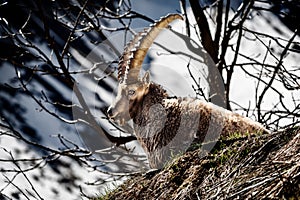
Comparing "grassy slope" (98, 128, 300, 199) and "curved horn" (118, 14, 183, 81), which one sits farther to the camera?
"curved horn" (118, 14, 183, 81)

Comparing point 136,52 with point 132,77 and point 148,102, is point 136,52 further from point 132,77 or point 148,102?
point 148,102

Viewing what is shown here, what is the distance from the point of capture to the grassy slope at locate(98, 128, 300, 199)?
Result: 1750 millimetres

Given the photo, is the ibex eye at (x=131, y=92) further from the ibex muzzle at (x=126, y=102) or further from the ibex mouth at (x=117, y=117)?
the ibex mouth at (x=117, y=117)

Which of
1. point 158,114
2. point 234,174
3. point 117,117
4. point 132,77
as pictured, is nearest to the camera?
point 234,174

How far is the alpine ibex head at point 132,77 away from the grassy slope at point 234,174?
138 cm

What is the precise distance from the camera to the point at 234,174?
2.02 metres

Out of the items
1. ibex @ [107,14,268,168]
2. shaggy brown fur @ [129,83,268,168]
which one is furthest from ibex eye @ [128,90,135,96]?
shaggy brown fur @ [129,83,268,168]

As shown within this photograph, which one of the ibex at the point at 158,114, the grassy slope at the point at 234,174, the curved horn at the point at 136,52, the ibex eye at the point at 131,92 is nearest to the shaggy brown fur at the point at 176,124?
the ibex at the point at 158,114

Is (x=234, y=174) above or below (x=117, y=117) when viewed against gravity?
below

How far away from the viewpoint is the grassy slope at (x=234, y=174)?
175 centimetres

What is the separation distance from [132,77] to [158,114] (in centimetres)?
61

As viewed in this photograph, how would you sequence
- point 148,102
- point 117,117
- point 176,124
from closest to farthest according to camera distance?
point 176,124 → point 148,102 → point 117,117

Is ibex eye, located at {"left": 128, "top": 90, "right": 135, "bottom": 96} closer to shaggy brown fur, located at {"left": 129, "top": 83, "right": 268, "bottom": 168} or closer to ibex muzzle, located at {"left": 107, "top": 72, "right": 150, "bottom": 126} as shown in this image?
ibex muzzle, located at {"left": 107, "top": 72, "right": 150, "bottom": 126}

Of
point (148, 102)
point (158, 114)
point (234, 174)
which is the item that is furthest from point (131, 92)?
point (234, 174)
